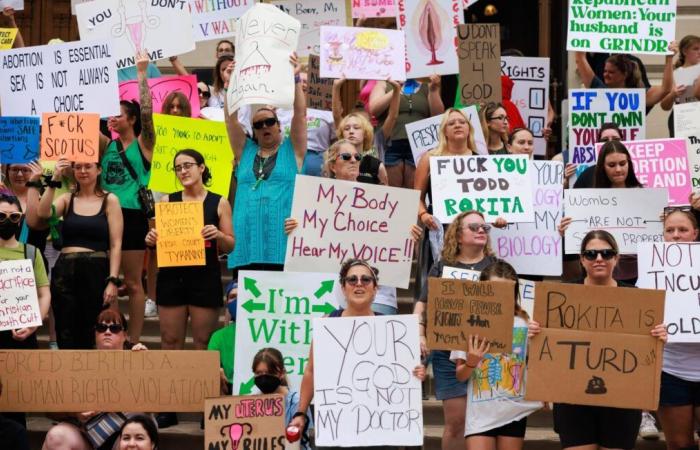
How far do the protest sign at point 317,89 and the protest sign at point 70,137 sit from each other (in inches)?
84.1

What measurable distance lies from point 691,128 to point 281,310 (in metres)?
3.67

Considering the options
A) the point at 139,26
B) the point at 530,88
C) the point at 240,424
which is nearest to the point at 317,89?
the point at 139,26

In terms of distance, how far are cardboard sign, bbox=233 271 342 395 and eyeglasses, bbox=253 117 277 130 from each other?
1.10 metres

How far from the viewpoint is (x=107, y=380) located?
9133 mm

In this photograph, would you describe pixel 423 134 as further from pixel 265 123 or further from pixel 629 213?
pixel 629 213

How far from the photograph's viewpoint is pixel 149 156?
11.2 meters

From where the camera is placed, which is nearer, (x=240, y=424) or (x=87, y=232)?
(x=240, y=424)

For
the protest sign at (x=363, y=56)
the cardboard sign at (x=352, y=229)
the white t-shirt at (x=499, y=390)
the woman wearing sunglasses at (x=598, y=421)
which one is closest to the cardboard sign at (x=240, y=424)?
the white t-shirt at (x=499, y=390)

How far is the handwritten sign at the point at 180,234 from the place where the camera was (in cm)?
999

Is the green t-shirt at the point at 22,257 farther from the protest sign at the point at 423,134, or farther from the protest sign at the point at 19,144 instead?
the protest sign at the point at 423,134

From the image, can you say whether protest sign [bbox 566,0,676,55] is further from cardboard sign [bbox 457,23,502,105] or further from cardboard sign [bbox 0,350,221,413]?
cardboard sign [bbox 0,350,221,413]

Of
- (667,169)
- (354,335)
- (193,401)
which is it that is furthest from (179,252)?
(667,169)

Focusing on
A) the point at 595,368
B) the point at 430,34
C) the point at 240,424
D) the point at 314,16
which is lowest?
the point at 240,424

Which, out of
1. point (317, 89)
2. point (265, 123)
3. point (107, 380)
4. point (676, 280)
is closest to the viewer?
point (676, 280)
